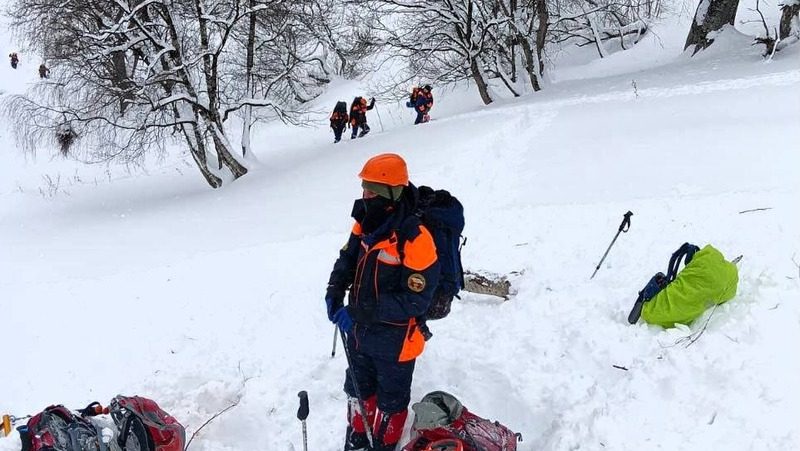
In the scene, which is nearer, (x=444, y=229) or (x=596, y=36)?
(x=444, y=229)

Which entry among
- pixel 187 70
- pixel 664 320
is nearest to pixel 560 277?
pixel 664 320

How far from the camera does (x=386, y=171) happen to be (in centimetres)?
291

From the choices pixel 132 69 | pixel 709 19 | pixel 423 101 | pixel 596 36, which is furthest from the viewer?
pixel 596 36

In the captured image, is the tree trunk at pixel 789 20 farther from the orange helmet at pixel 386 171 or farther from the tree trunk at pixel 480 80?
the orange helmet at pixel 386 171

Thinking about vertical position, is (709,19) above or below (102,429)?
above

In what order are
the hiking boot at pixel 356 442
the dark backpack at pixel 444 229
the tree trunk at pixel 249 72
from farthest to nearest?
1. the tree trunk at pixel 249 72
2. the hiking boot at pixel 356 442
3. the dark backpack at pixel 444 229

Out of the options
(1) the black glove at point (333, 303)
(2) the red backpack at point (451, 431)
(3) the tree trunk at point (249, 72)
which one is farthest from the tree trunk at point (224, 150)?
(2) the red backpack at point (451, 431)

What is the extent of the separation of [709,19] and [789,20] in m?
2.26

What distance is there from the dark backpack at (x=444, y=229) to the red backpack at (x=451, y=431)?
558 millimetres

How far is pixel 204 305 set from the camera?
5805 millimetres

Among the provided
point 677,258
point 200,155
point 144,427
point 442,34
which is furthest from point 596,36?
point 144,427

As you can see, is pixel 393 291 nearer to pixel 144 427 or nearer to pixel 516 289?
pixel 144 427

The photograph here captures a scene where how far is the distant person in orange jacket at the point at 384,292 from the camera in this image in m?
2.95

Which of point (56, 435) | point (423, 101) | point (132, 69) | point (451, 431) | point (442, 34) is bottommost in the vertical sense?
point (451, 431)
